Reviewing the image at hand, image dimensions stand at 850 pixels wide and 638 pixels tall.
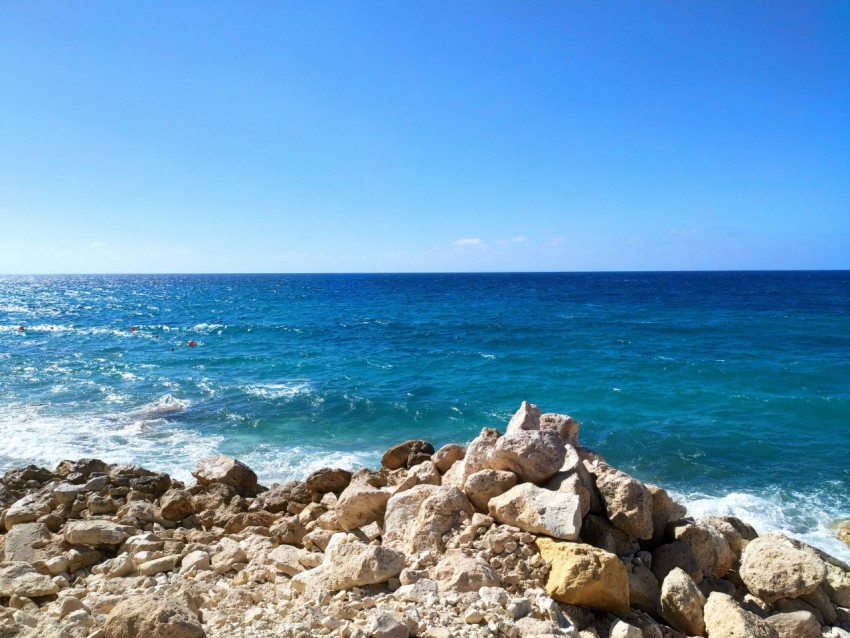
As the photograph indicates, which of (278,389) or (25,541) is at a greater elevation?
(25,541)

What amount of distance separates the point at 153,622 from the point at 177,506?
183 inches

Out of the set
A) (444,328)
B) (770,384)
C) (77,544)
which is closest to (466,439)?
(77,544)

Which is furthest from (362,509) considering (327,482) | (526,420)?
(526,420)

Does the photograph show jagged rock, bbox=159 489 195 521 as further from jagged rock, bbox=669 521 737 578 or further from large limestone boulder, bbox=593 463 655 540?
jagged rock, bbox=669 521 737 578

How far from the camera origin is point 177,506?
29.9 ft

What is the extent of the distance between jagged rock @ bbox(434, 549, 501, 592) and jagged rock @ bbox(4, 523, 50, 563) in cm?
555

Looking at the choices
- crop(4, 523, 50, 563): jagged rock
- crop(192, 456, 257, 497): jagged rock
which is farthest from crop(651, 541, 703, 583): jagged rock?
crop(4, 523, 50, 563): jagged rock

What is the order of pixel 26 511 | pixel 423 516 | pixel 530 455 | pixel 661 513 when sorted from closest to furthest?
pixel 423 516 → pixel 530 455 → pixel 661 513 → pixel 26 511

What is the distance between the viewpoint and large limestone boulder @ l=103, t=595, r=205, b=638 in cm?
482

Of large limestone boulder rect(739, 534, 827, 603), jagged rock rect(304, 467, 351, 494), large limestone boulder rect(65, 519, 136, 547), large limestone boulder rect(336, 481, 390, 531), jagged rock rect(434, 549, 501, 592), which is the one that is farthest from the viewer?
jagged rock rect(304, 467, 351, 494)

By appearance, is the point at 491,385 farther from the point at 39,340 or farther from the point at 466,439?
the point at 39,340

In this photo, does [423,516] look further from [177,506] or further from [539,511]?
[177,506]

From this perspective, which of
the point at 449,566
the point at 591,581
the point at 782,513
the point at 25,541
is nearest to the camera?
the point at 591,581

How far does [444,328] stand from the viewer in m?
43.7
